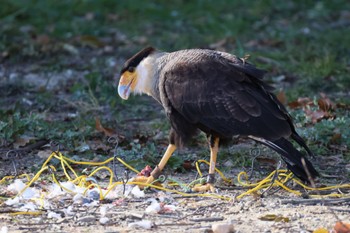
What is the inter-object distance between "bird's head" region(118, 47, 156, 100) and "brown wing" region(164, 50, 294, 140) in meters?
0.30

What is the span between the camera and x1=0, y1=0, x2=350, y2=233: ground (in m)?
5.03

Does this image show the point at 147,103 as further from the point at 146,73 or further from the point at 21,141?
the point at 146,73

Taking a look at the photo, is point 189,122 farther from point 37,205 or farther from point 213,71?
point 37,205

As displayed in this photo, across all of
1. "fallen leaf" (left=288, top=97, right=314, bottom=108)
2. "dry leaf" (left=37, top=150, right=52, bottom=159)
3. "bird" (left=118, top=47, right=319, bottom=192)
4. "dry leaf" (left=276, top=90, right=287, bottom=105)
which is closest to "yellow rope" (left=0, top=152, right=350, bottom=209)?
"bird" (left=118, top=47, right=319, bottom=192)

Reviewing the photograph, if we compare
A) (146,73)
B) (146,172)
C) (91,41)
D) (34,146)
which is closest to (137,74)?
(146,73)

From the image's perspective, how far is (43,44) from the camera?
10109 millimetres

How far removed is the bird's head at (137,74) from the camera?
242 inches

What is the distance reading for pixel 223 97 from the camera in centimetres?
570

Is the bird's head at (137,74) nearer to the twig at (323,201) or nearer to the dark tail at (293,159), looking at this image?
the dark tail at (293,159)

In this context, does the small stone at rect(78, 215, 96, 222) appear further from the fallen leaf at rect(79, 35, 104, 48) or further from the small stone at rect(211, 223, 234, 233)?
the fallen leaf at rect(79, 35, 104, 48)

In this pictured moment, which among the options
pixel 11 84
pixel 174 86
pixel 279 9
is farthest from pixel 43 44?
pixel 174 86

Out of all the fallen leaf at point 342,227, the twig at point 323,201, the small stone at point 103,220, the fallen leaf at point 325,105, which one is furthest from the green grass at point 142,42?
the fallen leaf at point 342,227

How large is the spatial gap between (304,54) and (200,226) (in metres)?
5.07

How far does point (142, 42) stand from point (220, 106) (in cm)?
494
